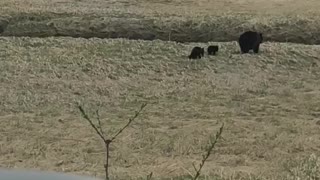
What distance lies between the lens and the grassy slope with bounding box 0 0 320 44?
49.5ft

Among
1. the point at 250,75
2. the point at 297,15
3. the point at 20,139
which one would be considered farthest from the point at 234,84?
the point at 297,15

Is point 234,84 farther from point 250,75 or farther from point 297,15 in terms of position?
point 297,15

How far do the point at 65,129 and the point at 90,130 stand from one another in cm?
30

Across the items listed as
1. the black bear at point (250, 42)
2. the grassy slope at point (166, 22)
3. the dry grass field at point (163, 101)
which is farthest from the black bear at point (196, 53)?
the grassy slope at point (166, 22)

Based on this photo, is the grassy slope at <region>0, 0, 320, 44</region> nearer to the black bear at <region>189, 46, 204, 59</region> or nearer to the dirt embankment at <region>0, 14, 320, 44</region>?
the dirt embankment at <region>0, 14, 320, 44</region>

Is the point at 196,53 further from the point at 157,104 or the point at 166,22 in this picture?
the point at 166,22

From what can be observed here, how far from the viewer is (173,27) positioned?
51.1 ft

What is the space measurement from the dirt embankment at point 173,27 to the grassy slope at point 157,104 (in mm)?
1841

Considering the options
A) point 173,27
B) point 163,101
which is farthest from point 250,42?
point 163,101

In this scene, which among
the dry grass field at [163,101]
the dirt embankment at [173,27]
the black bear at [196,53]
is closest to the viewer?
the dry grass field at [163,101]

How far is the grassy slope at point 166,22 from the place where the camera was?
15.1 meters

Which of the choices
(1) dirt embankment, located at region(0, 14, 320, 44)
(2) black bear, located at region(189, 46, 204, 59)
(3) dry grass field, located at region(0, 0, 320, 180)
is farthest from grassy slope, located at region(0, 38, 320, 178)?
(1) dirt embankment, located at region(0, 14, 320, 44)

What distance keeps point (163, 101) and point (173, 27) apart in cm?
661

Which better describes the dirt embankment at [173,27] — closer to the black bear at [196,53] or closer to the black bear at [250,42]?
the black bear at [250,42]
